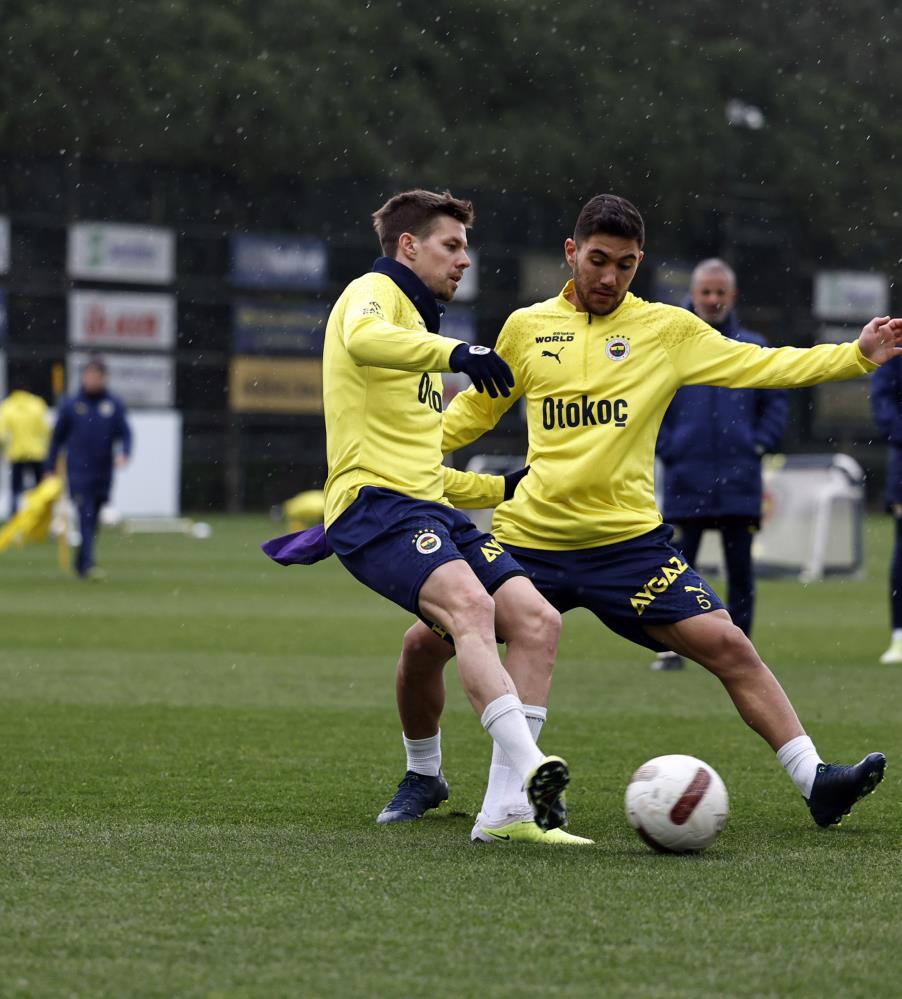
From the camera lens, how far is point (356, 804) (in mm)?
6125

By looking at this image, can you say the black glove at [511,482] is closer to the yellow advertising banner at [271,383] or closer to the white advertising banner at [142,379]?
the white advertising banner at [142,379]

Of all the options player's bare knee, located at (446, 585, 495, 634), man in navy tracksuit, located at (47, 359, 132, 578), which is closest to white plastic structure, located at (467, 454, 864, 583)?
man in navy tracksuit, located at (47, 359, 132, 578)

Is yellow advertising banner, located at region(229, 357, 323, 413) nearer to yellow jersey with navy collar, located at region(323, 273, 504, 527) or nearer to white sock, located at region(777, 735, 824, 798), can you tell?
yellow jersey with navy collar, located at region(323, 273, 504, 527)

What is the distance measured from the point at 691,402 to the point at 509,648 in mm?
5239

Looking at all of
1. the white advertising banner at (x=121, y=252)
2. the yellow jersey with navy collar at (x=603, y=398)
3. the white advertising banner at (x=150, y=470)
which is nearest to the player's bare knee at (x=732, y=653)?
the yellow jersey with navy collar at (x=603, y=398)

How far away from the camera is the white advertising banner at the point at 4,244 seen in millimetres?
33438

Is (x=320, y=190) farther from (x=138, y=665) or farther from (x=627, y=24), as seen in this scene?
(x=138, y=665)

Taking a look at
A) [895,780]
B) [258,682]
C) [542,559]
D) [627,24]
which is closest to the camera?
[542,559]

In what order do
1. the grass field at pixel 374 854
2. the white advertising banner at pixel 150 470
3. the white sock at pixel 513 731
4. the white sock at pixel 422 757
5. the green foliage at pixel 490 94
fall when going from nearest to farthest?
the grass field at pixel 374 854, the white sock at pixel 513 731, the white sock at pixel 422 757, the white advertising banner at pixel 150 470, the green foliage at pixel 490 94

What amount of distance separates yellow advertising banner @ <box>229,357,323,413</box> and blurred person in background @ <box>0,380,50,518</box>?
8940 millimetres

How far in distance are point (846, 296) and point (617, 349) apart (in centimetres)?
3887

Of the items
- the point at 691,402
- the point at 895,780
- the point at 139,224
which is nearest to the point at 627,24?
the point at 139,224

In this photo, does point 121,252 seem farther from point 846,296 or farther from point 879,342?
point 879,342

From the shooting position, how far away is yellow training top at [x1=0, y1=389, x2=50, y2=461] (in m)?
26.7
